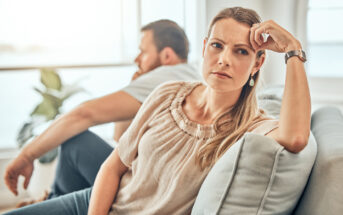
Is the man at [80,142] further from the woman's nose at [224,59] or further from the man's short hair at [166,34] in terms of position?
the woman's nose at [224,59]

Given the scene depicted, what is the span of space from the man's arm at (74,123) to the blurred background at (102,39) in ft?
2.63

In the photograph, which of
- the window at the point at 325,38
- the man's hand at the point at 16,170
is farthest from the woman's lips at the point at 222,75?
the window at the point at 325,38

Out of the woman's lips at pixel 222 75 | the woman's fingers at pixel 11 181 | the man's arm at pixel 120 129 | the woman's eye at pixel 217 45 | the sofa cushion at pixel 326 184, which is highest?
the woman's eye at pixel 217 45

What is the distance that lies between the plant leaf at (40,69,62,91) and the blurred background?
9.1 inches

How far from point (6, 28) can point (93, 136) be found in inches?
45.3

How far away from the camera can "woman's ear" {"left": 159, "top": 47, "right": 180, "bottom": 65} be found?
1672 millimetres

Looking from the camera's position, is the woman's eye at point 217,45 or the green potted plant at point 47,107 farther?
the green potted plant at point 47,107

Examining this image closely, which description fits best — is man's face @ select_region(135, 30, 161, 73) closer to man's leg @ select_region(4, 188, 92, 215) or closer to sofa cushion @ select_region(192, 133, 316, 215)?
man's leg @ select_region(4, 188, 92, 215)

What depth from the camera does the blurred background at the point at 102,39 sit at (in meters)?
2.30

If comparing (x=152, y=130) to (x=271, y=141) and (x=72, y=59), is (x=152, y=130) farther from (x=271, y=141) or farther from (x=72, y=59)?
(x=72, y=59)

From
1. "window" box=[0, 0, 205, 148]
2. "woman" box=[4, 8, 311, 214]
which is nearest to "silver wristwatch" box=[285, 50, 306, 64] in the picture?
"woman" box=[4, 8, 311, 214]

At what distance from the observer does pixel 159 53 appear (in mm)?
1676

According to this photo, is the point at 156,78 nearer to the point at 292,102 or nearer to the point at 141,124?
the point at 141,124

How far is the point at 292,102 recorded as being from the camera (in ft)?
2.68
